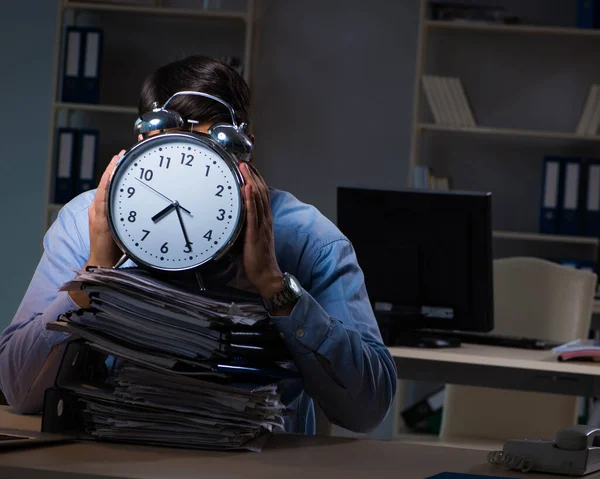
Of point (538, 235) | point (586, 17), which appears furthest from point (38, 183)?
point (586, 17)

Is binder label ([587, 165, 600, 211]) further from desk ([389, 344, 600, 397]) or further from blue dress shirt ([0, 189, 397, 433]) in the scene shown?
blue dress shirt ([0, 189, 397, 433])

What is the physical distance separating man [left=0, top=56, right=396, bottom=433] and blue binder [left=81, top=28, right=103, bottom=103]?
3.36m

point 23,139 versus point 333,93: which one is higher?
point 333,93

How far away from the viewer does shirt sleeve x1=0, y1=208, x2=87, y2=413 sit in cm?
128

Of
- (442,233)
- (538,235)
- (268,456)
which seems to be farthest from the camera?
(538,235)

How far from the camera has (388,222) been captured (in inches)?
111

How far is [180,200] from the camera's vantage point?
1.17m

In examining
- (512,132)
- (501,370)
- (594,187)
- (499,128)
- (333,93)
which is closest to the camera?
(501,370)

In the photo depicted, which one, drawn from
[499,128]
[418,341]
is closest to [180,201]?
[418,341]

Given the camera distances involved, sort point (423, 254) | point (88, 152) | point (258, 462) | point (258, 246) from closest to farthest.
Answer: point (258, 462), point (258, 246), point (423, 254), point (88, 152)

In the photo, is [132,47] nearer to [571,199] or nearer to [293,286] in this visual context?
[571,199]

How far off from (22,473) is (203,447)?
233 millimetres

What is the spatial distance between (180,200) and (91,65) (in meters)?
3.80

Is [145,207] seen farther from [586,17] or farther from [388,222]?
[586,17]
